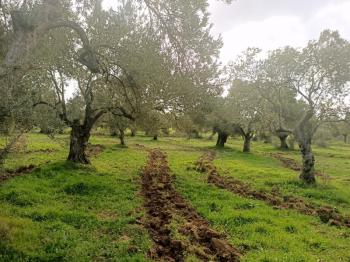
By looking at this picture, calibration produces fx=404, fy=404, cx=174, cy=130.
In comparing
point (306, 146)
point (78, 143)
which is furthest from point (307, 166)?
point (78, 143)

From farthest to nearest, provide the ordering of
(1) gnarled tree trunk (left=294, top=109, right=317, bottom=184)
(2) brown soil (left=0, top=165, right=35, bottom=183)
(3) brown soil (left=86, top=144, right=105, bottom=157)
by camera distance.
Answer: (3) brown soil (left=86, top=144, right=105, bottom=157), (1) gnarled tree trunk (left=294, top=109, right=317, bottom=184), (2) brown soil (left=0, top=165, right=35, bottom=183)

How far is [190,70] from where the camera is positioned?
1898 cm

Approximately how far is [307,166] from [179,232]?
17111mm

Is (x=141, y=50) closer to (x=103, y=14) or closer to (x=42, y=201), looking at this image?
(x=103, y=14)

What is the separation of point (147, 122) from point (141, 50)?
1178 centimetres

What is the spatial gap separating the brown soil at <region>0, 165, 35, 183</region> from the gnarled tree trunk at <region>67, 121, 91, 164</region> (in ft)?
12.5

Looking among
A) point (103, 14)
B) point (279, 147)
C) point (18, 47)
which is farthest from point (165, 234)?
point (279, 147)

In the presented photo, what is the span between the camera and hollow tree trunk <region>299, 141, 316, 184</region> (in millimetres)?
27719

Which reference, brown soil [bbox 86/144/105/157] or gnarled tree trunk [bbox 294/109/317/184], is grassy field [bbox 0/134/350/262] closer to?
gnarled tree trunk [bbox 294/109/317/184]

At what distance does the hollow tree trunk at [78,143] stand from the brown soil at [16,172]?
381 cm

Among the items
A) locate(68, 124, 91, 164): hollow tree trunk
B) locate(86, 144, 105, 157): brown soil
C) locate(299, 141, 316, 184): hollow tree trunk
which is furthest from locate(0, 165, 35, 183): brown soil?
locate(299, 141, 316, 184): hollow tree trunk

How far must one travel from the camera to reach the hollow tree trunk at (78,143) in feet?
99.4

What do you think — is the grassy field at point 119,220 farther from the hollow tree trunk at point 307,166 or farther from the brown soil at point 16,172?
the hollow tree trunk at point 307,166

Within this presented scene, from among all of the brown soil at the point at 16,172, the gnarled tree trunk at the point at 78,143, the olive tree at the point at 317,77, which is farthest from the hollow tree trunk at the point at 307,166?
the brown soil at the point at 16,172
